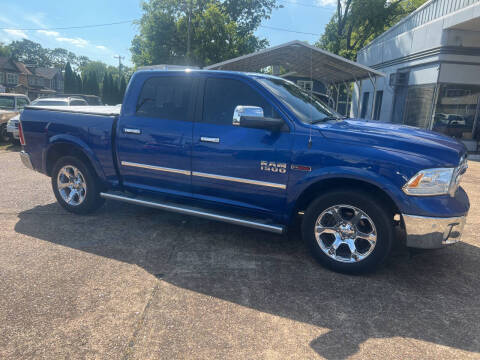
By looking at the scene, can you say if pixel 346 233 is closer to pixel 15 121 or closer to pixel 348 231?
pixel 348 231

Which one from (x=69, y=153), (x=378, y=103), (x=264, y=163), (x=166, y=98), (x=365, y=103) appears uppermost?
(x=365, y=103)

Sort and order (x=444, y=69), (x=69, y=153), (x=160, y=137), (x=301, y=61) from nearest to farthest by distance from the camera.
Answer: (x=160, y=137) < (x=69, y=153) < (x=444, y=69) < (x=301, y=61)

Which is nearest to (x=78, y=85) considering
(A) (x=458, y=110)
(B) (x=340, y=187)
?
(A) (x=458, y=110)

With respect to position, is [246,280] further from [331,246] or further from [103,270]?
[103,270]

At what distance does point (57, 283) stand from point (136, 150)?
1829 mm

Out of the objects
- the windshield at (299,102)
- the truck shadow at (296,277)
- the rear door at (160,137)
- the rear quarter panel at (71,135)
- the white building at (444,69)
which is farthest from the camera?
the white building at (444,69)

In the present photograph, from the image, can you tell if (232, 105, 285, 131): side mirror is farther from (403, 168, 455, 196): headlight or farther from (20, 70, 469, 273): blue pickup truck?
(403, 168, 455, 196): headlight

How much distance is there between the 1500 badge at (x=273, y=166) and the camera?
12.1 ft

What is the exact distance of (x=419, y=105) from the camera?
14352 millimetres

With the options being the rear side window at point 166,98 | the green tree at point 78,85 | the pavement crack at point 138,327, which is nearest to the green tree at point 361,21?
the green tree at point 78,85

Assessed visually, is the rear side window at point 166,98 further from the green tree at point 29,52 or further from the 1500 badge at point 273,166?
the green tree at point 29,52

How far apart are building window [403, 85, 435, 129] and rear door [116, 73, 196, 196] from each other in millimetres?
12066

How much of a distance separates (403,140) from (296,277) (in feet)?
5.51

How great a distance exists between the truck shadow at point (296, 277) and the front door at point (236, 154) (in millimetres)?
631
